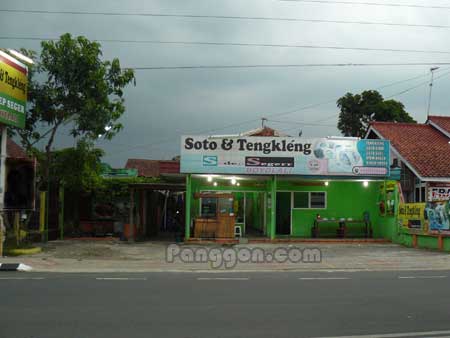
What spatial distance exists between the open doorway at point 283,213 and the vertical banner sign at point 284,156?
2676 millimetres

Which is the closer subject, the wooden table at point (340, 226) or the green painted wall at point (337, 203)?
the wooden table at point (340, 226)

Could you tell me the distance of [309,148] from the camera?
77.9 feet

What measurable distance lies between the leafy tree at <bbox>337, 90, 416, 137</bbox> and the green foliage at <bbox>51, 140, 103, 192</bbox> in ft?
115

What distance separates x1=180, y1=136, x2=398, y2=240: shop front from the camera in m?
23.2

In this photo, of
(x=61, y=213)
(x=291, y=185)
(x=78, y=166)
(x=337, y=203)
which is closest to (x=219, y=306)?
(x=78, y=166)

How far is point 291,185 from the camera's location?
84.6 ft

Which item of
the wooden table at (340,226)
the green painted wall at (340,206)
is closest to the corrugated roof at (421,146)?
the green painted wall at (340,206)

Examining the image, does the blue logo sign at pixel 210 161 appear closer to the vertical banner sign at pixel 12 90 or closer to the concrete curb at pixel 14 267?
the vertical banner sign at pixel 12 90

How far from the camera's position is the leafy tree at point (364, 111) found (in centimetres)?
5250

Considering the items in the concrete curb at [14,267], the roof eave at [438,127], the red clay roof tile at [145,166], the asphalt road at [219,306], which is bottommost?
the concrete curb at [14,267]

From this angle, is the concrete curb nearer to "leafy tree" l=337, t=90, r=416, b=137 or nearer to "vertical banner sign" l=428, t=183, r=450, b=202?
"vertical banner sign" l=428, t=183, r=450, b=202

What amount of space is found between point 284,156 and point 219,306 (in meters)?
15.3

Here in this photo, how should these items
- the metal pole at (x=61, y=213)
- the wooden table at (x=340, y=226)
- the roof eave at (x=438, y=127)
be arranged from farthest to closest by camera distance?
the roof eave at (x=438, y=127), the wooden table at (x=340, y=226), the metal pole at (x=61, y=213)

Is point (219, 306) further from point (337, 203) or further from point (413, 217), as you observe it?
point (337, 203)
